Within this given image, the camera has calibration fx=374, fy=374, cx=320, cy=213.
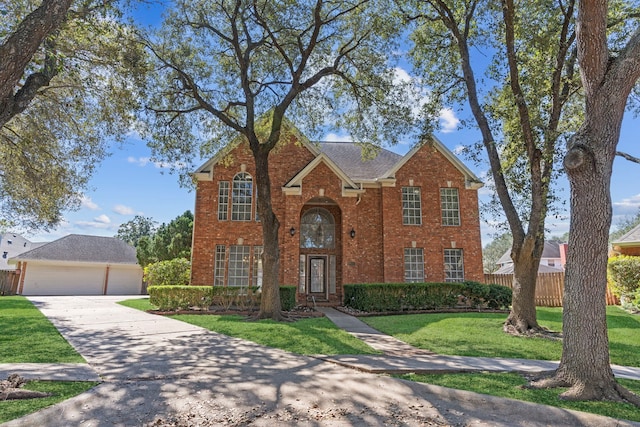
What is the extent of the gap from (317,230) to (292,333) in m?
9.60

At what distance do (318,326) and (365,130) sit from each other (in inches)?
327

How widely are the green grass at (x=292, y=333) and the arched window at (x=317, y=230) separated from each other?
6.44 meters

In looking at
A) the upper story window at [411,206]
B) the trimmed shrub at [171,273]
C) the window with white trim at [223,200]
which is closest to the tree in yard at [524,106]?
the upper story window at [411,206]

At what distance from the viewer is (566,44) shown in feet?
30.5

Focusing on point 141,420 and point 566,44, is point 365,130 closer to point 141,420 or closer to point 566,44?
point 566,44

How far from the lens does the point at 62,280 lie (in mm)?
30156

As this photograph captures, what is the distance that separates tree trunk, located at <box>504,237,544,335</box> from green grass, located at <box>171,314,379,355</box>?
14.5 feet

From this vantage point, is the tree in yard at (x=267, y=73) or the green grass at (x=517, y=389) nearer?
the green grass at (x=517, y=389)

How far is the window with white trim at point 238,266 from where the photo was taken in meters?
17.6

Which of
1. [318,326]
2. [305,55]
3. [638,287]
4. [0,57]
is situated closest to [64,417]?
[0,57]

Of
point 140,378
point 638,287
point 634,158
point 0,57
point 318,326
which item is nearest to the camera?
point 0,57

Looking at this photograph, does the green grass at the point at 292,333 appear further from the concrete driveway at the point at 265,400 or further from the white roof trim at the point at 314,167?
the white roof trim at the point at 314,167

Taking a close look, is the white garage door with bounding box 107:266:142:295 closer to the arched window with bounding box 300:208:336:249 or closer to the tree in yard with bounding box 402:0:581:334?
the arched window with bounding box 300:208:336:249

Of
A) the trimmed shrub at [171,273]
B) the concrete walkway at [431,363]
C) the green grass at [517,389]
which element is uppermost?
the trimmed shrub at [171,273]
